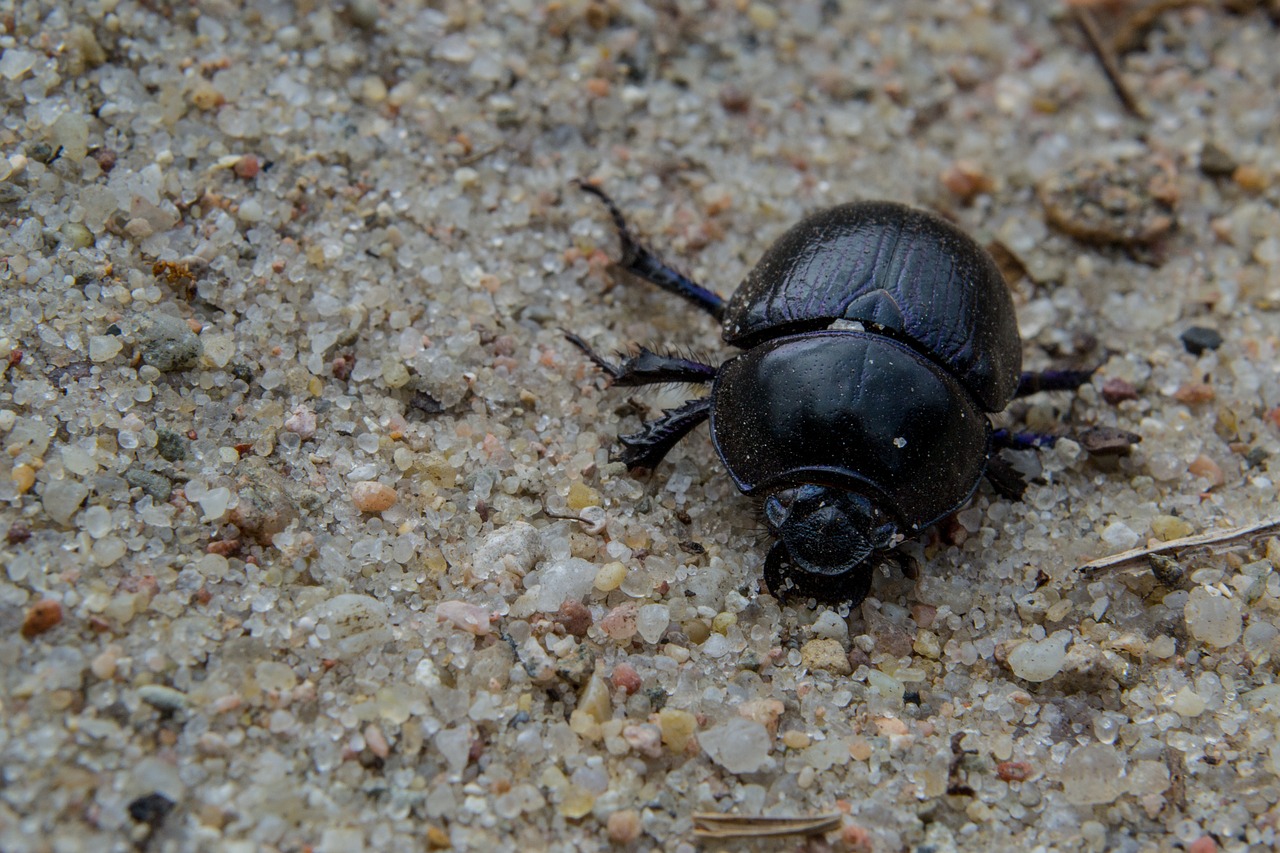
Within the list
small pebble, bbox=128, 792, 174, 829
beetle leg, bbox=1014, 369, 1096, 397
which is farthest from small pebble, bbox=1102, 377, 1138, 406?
small pebble, bbox=128, 792, 174, 829

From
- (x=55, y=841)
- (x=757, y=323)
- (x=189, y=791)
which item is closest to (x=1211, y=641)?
(x=757, y=323)

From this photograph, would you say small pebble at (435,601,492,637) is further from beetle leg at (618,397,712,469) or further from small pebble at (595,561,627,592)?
beetle leg at (618,397,712,469)

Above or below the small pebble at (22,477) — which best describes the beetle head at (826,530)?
below

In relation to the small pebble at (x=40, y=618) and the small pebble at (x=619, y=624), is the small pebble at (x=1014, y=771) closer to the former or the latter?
the small pebble at (x=619, y=624)

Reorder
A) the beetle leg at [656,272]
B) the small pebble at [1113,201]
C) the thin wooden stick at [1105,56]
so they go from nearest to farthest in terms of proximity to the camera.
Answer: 1. the beetle leg at [656,272]
2. the small pebble at [1113,201]
3. the thin wooden stick at [1105,56]

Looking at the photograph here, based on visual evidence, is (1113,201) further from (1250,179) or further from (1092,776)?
(1092,776)

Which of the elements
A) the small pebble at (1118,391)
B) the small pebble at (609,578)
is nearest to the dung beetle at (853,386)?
the small pebble at (1118,391)
